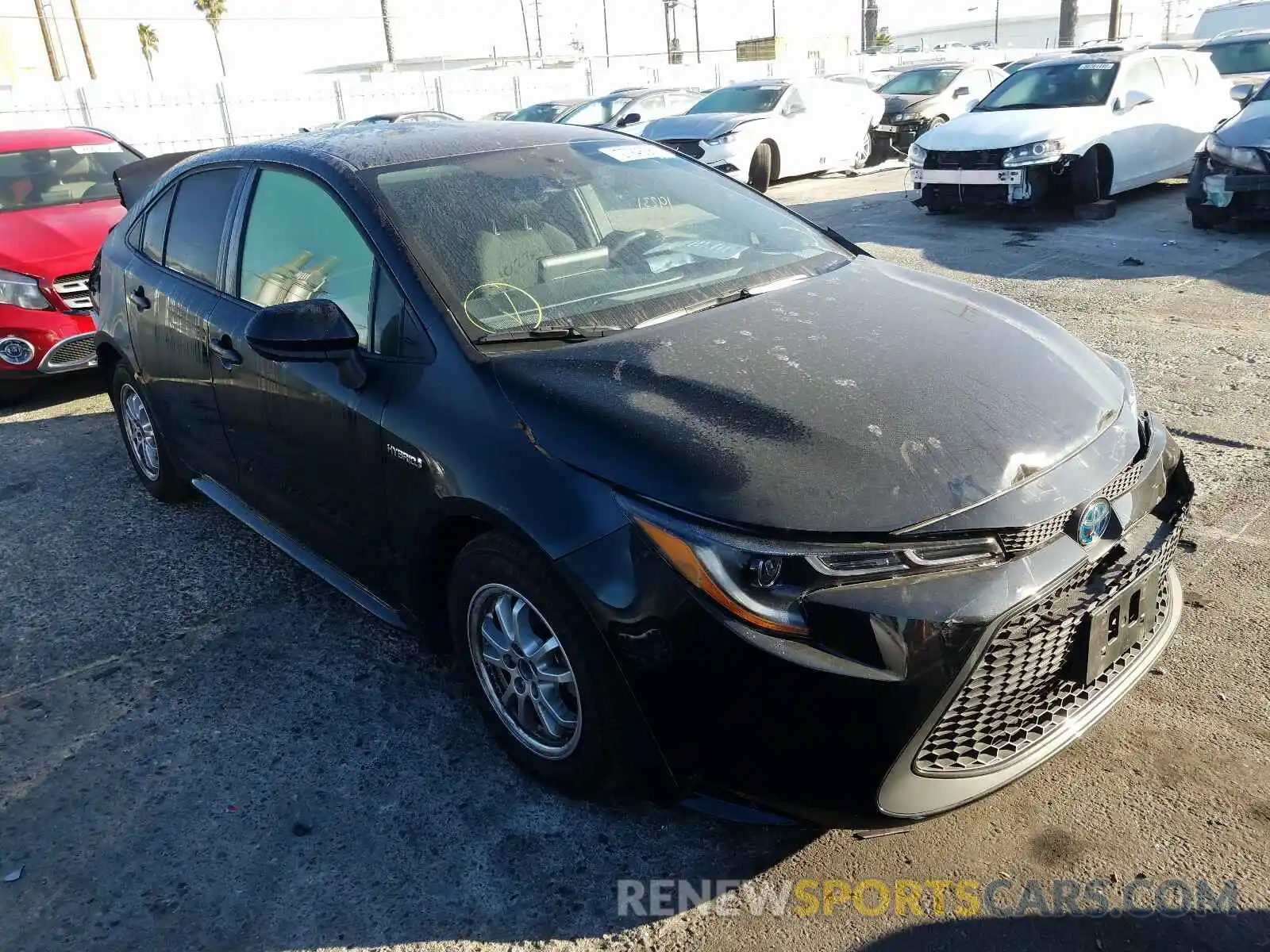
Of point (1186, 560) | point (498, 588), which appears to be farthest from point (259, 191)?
point (1186, 560)

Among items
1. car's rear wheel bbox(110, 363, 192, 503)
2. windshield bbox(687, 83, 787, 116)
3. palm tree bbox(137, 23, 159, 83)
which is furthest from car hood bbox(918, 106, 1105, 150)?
palm tree bbox(137, 23, 159, 83)

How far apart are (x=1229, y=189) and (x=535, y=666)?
8.73 meters

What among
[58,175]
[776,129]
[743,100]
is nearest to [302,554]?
[58,175]

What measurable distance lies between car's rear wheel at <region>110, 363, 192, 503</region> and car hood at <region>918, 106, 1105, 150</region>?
8475mm

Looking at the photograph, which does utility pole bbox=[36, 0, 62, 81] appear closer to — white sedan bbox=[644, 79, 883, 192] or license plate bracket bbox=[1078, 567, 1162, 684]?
white sedan bbox=[644, 79, 883, 192]

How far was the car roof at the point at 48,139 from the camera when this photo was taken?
25.7 ft

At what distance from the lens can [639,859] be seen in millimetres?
2545

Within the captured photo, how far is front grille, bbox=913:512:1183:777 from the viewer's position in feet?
7.09

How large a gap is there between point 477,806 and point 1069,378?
198cm

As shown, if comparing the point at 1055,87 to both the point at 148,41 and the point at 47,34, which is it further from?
the point at 148,41

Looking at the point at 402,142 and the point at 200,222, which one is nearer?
the point at 402,142

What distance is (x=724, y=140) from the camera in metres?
13.5

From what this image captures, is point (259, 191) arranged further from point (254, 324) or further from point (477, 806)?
point (477, 806)

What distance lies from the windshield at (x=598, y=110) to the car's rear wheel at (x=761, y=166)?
4716 millimetres
